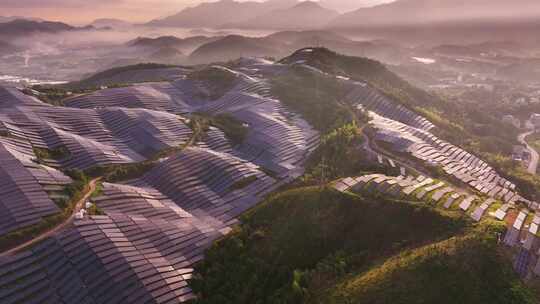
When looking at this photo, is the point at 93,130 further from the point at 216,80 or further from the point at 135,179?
the point at 216,80

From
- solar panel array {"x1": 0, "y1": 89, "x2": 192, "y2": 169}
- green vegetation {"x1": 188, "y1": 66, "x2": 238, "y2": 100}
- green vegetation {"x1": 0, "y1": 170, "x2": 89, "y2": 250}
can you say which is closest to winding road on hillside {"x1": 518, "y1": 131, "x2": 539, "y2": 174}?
green vegetation {"x1": 188, "y1": 66, "x2": 238, "y2": 100}

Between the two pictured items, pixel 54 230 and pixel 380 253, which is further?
pixel 54 230

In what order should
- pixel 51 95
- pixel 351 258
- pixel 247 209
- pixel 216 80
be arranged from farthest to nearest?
1. pixel 216 80
2. pixel 51 95
3. pixel 247 209
4. pixel 351 258

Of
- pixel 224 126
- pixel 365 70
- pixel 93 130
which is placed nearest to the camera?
pixel 93 130

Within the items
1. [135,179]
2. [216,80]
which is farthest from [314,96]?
[135,179]

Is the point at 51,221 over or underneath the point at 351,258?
over

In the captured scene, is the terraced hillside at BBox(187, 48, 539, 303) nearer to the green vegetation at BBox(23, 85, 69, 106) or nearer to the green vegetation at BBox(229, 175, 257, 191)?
the green vegetation at BBox(229, 175, 257, 191)

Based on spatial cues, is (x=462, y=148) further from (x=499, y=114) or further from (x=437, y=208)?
(x=499, y=114)
